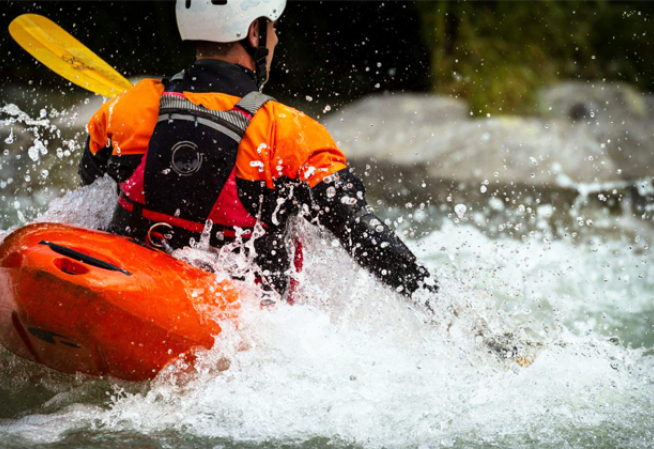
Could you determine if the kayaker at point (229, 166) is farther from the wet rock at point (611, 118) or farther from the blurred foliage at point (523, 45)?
the blurred foliage at point (523, 45)

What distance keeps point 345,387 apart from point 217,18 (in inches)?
51.1

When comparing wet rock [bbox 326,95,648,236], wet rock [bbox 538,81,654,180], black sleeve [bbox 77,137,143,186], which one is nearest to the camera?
black sleeve [bbox 77,137,143,186]

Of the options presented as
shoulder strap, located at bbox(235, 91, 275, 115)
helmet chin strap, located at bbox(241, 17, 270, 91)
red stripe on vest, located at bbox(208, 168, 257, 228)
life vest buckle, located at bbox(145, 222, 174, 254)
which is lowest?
life vest buckle, located at bbox(145, 222, 174, 254)

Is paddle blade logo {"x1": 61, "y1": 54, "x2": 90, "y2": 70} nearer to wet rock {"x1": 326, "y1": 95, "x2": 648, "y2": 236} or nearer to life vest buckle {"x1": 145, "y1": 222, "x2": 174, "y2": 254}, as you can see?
life vest buckle {"x1": 145, "y1": 222, "x2": 174, "y2": 254}

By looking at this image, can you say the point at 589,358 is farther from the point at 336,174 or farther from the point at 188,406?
the point at 188,406

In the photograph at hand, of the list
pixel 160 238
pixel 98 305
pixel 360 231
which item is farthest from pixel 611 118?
pixel 98 305

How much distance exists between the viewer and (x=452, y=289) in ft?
8.69

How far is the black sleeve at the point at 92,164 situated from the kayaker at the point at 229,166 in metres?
0.06

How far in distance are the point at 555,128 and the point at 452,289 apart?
579 centimetres

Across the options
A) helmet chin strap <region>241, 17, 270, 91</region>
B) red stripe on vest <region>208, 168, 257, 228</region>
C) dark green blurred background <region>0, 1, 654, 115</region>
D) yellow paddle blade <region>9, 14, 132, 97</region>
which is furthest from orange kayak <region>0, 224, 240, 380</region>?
dark green blurred background <region>0, 1, 654, 115</region>

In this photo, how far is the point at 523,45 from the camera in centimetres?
903

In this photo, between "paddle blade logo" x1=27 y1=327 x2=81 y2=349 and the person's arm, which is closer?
"paddle blade logo" x1=27 y1=327 x2=81 y2=349

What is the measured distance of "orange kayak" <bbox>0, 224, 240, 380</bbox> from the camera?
6.97ft

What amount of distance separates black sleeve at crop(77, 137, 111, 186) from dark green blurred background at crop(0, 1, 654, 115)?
629 cm
